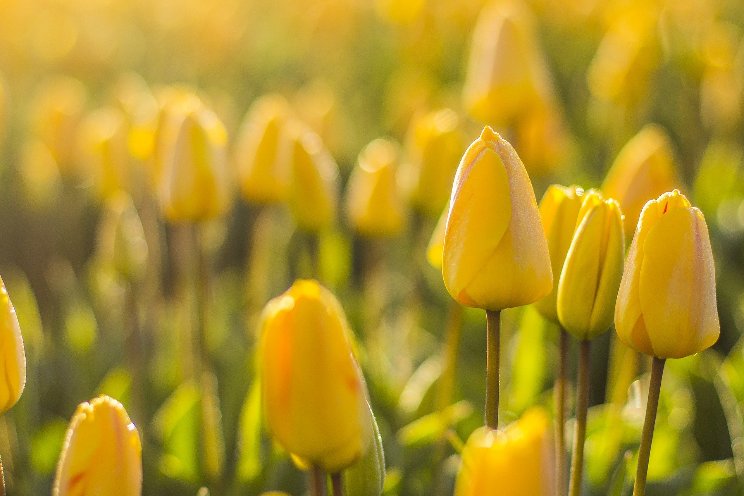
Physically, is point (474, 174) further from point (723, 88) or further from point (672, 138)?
point (672, 138)

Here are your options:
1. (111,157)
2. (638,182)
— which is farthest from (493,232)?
(111,157)

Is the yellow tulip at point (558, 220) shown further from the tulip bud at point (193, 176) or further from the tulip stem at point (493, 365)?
the tulip bud at point (193, 176)

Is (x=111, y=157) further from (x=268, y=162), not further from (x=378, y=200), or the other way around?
(x=378, y=200)

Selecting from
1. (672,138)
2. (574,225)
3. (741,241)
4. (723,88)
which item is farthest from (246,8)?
(574,225)

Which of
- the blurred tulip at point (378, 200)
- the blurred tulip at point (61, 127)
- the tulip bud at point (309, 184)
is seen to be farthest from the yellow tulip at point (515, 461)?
the blurred tulip at point (61, 127)

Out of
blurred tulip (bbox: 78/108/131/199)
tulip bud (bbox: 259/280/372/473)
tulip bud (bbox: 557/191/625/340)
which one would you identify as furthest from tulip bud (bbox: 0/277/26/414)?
blurred tulip (bbox: 78/108/131/199)
